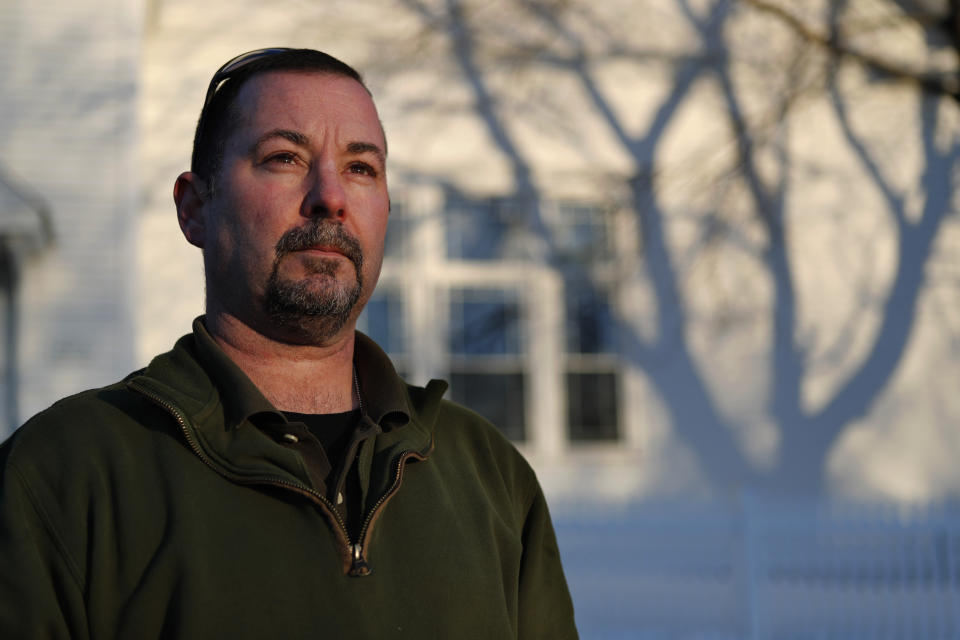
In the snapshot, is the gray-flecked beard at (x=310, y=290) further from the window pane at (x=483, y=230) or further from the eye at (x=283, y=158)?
the window pane at (x=483, y=230)

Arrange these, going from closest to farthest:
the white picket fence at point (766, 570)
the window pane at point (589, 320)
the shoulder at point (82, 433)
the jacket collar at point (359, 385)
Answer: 1. the shoulder at point (82, 433)
2. the jacket collar at point (359, 385)
3. the white picket fence at point (766, 570)
4. the window pane at point (589, 320)

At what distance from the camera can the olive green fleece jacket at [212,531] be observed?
4.80ft

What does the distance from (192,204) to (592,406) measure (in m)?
8.32

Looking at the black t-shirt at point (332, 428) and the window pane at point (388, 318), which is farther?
the window pane at point (388, 318)

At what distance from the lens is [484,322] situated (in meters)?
9.94

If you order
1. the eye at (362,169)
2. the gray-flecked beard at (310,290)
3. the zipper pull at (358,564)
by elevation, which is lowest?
the zipper pull at (358,564)

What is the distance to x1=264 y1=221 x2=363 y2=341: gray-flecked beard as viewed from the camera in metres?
1.75

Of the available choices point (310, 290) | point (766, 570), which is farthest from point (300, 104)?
point (766, 570)

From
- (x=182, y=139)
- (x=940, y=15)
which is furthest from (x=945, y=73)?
(x=182, y=139)

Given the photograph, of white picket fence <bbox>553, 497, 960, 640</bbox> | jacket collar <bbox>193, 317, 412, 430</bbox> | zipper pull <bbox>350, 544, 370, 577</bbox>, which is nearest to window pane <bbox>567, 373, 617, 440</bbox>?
white picket fence <bbox>553, 497, 960, 640</bbox>

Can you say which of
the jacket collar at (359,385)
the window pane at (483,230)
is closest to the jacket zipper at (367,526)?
the jacket collar at (359,385)

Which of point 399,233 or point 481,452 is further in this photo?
point 399,233

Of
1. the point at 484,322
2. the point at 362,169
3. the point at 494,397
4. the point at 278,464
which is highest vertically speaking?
the point at 484,322

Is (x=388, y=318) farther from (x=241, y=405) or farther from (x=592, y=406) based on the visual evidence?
(x=241, y=405)
